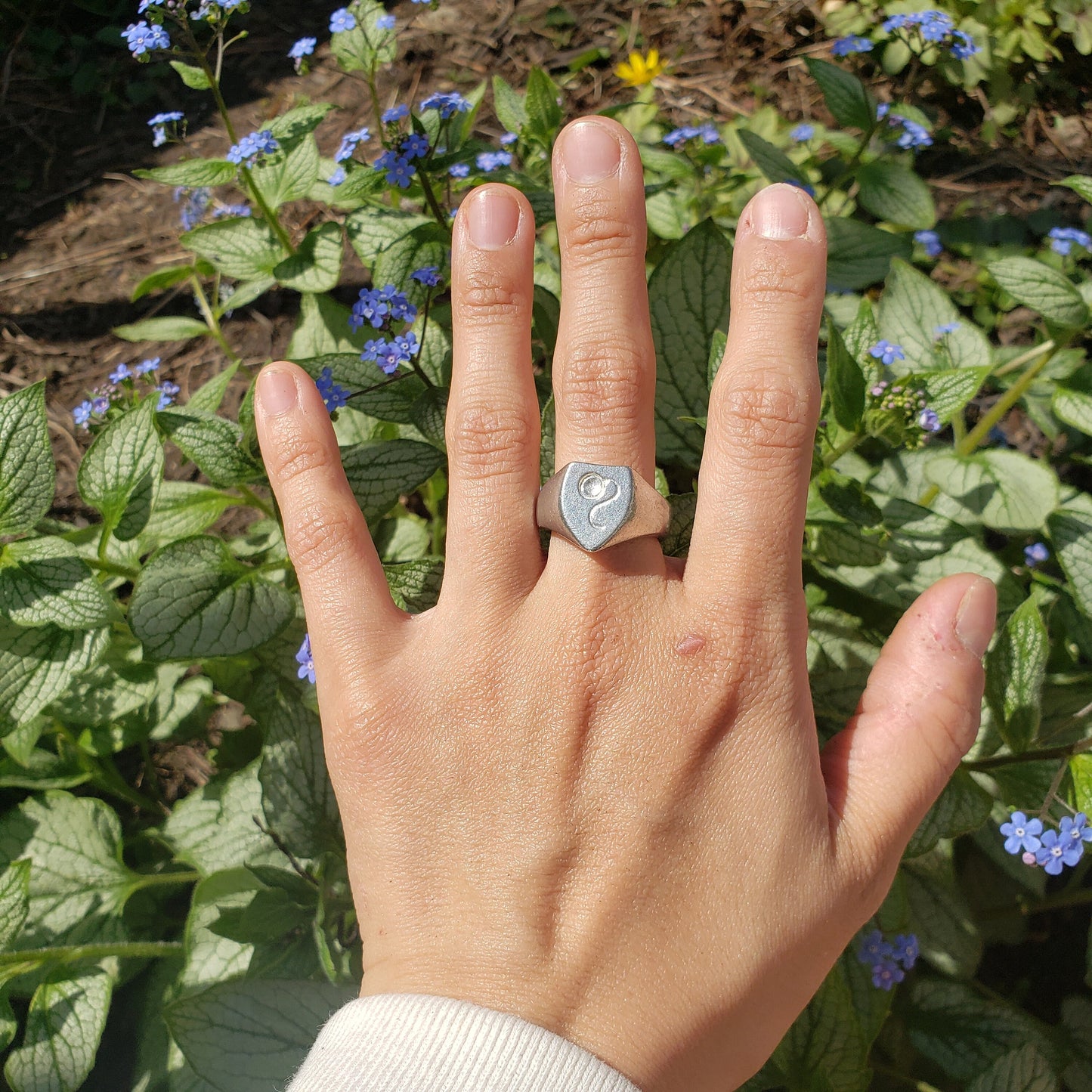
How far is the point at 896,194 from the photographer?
3283mm

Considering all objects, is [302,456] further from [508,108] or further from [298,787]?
[508,108]

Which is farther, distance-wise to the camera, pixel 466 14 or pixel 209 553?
pixel 466 14

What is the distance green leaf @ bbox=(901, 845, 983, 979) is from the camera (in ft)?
8.79

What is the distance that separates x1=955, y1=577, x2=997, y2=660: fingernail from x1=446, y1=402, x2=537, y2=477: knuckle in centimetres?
98

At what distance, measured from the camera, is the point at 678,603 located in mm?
1788

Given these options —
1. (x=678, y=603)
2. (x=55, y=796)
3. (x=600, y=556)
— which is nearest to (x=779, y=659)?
(x=678, y=603)

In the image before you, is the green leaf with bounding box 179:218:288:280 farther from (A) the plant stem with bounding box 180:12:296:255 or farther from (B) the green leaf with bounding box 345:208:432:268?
(B) the green leaf with bounding box 345:208:432:268

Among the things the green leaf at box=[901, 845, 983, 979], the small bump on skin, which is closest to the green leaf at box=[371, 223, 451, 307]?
the small bump on skin

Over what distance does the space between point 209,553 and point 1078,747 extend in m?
2.28

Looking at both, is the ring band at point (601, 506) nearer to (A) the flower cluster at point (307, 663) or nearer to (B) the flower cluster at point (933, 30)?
(A) the flower cluster at point (307, 663)

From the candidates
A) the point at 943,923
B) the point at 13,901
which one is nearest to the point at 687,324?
the point at 943,923

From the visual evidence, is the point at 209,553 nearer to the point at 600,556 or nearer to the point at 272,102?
the point at 600,556

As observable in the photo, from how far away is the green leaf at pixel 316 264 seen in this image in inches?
116

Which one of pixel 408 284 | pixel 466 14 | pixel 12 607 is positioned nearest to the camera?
pixel 12 607
